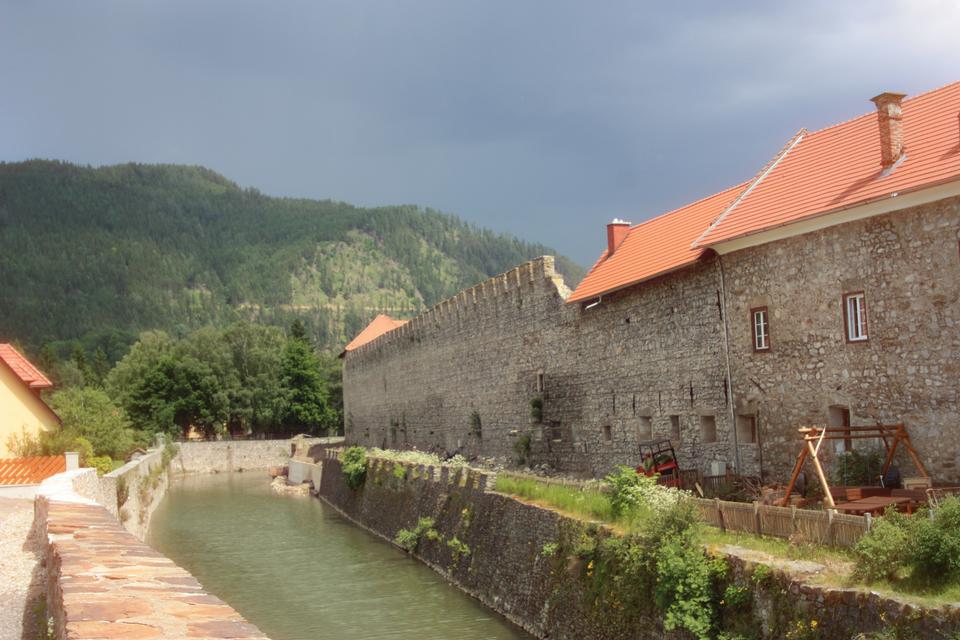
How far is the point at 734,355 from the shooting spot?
55.7ft

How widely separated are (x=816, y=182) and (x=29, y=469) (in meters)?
19.4

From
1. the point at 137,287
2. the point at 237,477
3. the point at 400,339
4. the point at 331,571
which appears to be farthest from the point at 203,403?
the point at 137,287

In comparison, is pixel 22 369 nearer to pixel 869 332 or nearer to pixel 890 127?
pixel 869 332

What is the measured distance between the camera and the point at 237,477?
5878cm

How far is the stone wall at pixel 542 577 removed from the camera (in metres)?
8.62

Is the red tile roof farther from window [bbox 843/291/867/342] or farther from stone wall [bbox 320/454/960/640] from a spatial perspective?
stone wall [bbox 320/454/960/640]

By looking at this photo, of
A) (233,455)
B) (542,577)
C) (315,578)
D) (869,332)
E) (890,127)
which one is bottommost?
(315,578)

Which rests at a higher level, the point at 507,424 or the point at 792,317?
the point at 792,317

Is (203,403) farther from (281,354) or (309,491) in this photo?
(309,491)

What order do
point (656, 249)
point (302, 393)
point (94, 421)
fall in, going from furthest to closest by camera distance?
point (302, 393) < point (94, 421) < point (656, 249)

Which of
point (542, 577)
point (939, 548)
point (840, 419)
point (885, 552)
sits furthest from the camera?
point (542, 577)

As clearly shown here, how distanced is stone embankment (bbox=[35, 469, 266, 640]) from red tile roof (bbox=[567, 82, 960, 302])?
36.5ft

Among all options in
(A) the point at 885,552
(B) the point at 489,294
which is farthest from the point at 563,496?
(B) the point at 489,294

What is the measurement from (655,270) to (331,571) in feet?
36.2
